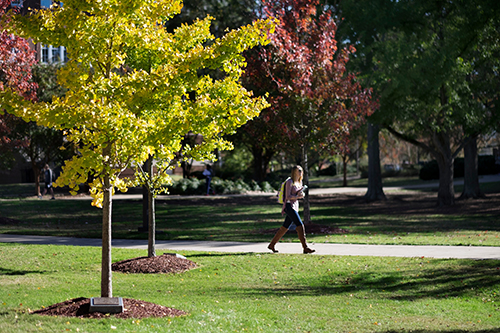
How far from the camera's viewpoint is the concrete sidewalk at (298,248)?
36.7 feet

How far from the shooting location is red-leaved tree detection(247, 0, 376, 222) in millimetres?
14594

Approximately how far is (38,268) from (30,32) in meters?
4.82

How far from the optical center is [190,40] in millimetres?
8438

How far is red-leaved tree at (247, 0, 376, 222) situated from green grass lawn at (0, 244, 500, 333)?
499 centimetres

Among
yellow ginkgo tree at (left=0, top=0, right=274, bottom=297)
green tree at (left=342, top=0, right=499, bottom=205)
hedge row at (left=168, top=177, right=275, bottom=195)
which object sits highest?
green tree at (left=342, top=0, right=499, bottom=205)

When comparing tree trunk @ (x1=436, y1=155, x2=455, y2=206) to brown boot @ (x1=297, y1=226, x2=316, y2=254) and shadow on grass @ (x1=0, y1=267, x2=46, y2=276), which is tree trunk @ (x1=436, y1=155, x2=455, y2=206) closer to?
brown boot @ (x1=297, y1=226, x2=316, y2=254)

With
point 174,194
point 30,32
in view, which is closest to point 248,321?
point 30,32

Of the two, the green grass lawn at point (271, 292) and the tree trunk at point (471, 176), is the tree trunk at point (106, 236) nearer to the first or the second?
the green grass lawn at point (271, 292)

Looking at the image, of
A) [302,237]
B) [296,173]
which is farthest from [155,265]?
[296,173]

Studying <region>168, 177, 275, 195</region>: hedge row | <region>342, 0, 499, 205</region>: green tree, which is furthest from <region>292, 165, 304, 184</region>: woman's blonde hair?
<region>168, 177, 275, 195</region>: hedge row

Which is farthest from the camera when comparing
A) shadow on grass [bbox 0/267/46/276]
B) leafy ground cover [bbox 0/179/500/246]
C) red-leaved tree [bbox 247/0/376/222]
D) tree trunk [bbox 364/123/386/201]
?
tree trunk [bbox 364/123/386/201]

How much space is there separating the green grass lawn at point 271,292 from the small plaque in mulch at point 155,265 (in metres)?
0.25

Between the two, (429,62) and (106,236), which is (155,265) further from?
(429,62)

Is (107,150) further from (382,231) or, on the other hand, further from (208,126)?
(382,231)
